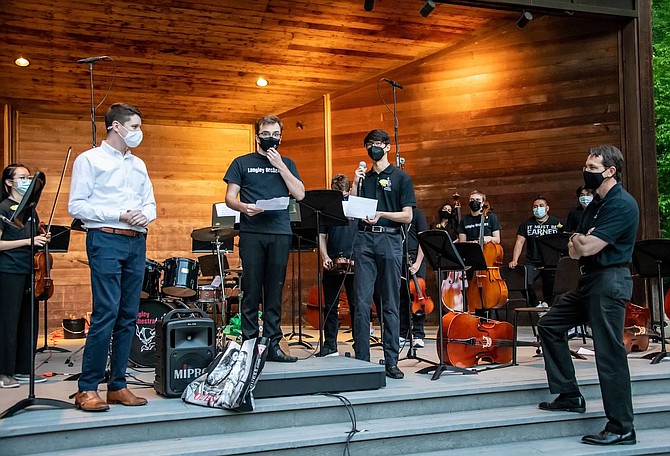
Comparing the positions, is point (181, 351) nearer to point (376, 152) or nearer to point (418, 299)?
point (376, 152)

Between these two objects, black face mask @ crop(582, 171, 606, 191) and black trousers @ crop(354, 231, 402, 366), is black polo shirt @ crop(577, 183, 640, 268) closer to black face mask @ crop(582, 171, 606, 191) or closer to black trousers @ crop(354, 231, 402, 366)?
black face mask @ crop(582, 171, 606, 191)

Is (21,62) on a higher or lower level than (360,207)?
higher

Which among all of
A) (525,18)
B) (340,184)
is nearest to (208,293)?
(340,184)

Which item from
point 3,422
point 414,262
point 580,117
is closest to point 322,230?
point 414,262

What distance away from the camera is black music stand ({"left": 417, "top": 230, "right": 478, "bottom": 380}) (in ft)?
19.3

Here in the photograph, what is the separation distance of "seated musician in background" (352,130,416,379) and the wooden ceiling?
12.6 feet

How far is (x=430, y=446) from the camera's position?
4.85 metres

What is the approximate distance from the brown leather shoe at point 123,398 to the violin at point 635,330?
15.9 feet

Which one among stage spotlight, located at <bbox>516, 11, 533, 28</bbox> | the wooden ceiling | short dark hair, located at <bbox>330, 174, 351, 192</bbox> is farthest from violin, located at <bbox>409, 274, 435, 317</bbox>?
the wooden ceiling

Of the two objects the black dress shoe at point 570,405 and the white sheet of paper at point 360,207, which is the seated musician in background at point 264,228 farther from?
the black dress shoe at point 570,405

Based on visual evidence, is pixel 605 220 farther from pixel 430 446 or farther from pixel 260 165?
pixel 260 165

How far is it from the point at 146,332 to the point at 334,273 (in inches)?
72.1

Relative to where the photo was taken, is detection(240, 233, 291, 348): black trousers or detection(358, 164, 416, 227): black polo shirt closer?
detection(240, 233, 291, 348): black trousers

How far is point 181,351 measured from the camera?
5043 millimetres
